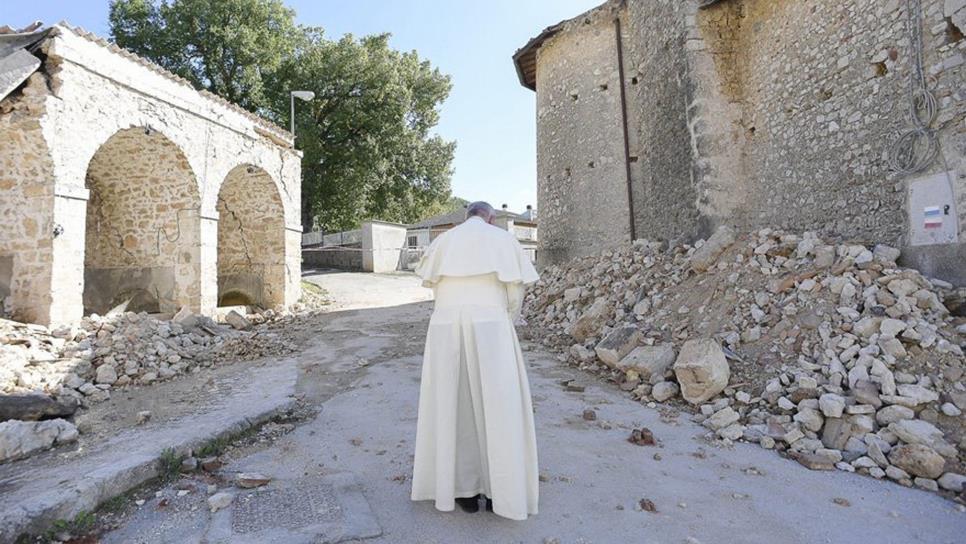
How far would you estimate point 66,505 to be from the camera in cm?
240

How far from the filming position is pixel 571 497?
2797mm

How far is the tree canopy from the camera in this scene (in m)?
19.8

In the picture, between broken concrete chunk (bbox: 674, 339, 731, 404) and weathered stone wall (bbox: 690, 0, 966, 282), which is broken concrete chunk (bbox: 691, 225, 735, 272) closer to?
weathered stone wall (bbox: 690, 0, 966, 282)

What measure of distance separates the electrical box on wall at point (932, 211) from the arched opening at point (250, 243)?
36.3ft

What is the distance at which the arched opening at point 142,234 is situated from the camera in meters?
9.20

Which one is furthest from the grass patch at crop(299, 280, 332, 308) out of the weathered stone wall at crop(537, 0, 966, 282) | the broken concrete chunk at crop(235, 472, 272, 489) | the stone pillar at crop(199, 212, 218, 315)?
the broken concrete chunk at crop(235, 472, 272, 489)

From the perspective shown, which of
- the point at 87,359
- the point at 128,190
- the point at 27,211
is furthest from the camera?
the point at 128,190

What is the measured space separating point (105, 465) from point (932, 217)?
21.7ft

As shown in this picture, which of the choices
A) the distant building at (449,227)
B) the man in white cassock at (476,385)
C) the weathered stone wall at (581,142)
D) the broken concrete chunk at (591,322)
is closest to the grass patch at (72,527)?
the man in white cassock at (476,385)

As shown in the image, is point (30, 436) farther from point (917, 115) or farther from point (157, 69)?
point (917, 115)

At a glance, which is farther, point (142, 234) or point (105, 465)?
point (142, 234)

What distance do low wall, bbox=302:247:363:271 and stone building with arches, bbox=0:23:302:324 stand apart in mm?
8176

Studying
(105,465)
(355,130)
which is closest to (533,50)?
(105,465)

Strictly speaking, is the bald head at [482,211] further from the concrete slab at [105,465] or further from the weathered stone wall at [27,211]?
the weathered stone wall at [27,211]
